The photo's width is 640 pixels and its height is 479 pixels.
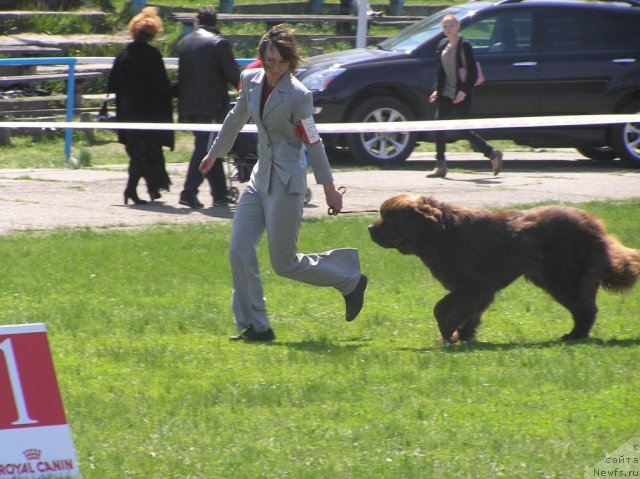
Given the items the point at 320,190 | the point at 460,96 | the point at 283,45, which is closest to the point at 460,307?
the point at 283,45

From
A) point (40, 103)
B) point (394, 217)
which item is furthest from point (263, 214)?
point (40, 103)

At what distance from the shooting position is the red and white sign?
435 centimetres

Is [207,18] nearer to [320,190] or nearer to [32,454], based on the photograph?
[320,190]

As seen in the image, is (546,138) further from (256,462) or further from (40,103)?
(256,462)

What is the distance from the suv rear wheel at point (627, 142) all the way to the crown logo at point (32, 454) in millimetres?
11521

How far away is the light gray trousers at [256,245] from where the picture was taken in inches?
274

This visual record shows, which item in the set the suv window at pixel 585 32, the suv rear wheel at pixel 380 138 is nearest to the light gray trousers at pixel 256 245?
the suv rear wheel at pixel 380 138

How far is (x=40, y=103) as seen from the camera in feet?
57.1

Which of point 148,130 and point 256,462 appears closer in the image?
point 256,462

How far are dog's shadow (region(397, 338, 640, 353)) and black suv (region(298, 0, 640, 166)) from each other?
301 inches

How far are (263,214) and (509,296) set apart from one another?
2.48 metres

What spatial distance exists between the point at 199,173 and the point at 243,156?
0.51 m

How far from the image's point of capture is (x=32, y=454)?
4.43 m

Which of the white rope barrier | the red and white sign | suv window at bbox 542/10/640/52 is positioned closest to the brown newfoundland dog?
the red and white sign
